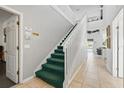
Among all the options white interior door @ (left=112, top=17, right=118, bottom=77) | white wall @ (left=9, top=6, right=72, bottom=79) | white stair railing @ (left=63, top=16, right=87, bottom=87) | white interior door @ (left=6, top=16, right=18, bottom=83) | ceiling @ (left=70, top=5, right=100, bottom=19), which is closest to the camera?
white stair railing @ (left=63, top=16, right=87, bottom=87)

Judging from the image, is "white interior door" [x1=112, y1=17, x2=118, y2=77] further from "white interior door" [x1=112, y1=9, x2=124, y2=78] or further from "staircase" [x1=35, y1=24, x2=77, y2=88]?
"staircase" [x1=35, y1=24, x2=77, y2=88]

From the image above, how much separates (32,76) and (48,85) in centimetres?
Result: 81

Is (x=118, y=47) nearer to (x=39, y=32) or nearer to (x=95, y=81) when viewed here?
(x=95, y=81)

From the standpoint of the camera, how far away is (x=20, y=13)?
108 inches

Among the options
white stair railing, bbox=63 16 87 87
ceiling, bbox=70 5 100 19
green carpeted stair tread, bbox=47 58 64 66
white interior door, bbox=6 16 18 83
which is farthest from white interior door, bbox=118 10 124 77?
ceiling, bbox=70 5 100 19

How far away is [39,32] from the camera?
352 centimetres

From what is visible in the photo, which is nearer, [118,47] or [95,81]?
[95,81]

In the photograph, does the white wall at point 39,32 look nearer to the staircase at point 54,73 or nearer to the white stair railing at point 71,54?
the staircase at point 54,73

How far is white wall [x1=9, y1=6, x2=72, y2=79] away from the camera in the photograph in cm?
299

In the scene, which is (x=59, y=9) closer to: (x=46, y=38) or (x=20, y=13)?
(x=46, y=38)

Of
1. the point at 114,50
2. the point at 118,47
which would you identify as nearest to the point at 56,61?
the point at 114,50

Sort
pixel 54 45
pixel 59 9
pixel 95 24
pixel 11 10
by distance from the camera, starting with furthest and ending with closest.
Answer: pixel 95 24 → pixel 59 9 → pixel 54 45 → pixel 11 10

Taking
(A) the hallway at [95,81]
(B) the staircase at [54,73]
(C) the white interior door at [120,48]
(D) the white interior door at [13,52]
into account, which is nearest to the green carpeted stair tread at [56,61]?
(B) the staircase at [54,73]
